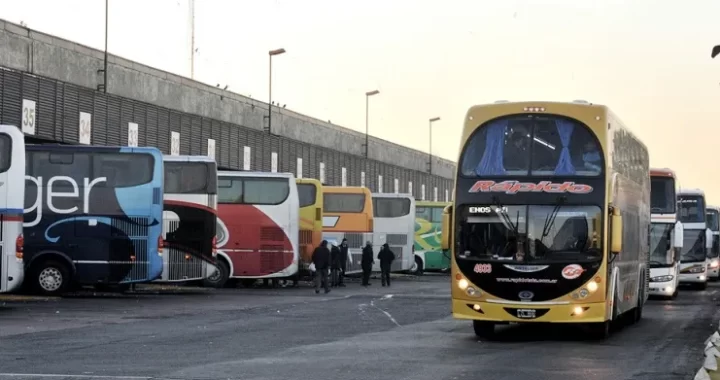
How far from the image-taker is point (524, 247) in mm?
21359

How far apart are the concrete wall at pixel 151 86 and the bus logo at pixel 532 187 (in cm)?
2234

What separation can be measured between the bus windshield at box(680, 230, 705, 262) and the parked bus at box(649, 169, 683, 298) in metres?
9.42

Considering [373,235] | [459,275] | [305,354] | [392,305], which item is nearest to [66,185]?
[392,305]

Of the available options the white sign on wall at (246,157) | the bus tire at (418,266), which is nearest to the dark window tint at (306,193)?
the white sign on wall at (246,157)

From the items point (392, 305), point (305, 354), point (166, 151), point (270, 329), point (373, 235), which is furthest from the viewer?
point (373, 235)

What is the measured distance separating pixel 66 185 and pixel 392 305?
8.14m

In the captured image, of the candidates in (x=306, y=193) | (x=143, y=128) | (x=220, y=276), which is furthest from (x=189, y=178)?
(x=143, y=128)

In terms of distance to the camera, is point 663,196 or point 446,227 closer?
point 446,227

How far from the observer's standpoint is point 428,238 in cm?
6700

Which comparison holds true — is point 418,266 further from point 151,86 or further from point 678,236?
point 678,236

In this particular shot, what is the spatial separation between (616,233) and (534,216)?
1189 mm

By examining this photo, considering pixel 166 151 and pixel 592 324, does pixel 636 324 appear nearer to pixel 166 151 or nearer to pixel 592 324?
pixel 592 324

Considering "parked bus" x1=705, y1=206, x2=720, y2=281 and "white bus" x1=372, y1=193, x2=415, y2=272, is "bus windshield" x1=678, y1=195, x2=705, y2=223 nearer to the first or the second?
"parked bus" x1=705, y1=206, x2=720, y2=281

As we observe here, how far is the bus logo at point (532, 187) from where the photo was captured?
21172 mm
